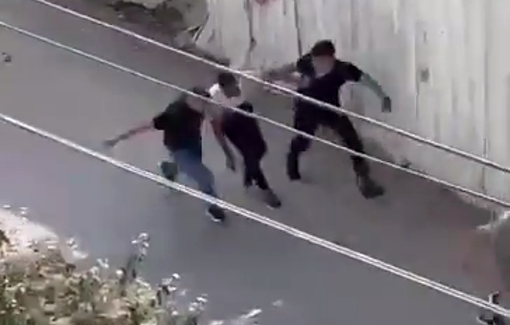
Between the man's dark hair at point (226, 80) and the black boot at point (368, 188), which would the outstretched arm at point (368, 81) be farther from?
the man's dark hair at point (226, 80)

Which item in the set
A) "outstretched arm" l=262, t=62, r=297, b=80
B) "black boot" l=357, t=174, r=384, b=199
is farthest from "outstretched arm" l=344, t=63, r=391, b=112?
"black boot" l=357, t=174, r=384, b=199

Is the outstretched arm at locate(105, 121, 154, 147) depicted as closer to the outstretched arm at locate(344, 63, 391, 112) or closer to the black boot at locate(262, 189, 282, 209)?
the black boot at locate(262, 189, 282, 209)

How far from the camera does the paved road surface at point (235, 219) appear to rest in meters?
6.24

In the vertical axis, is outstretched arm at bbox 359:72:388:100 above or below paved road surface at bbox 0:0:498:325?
above

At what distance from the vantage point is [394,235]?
276 inches

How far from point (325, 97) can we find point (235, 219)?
88 cm

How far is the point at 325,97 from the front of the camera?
6922 mm

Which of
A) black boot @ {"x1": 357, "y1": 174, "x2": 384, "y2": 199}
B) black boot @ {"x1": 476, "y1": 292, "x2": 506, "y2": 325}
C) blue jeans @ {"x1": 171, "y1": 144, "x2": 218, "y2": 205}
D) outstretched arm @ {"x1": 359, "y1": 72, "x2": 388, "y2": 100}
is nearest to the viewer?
black boot @ {"x1": 476, "y1": 292, "x2": 506, "y2": 325}

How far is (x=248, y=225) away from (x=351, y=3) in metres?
1.70

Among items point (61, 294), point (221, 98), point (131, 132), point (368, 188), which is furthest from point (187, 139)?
point (61, 294)

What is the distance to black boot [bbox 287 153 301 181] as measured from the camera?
744 cm

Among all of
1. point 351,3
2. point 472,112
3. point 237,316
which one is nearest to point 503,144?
point 472,112

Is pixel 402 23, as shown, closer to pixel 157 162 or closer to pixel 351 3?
pixel 351 3

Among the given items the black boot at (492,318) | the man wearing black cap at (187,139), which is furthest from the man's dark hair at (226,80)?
the black boot at (492,318)
